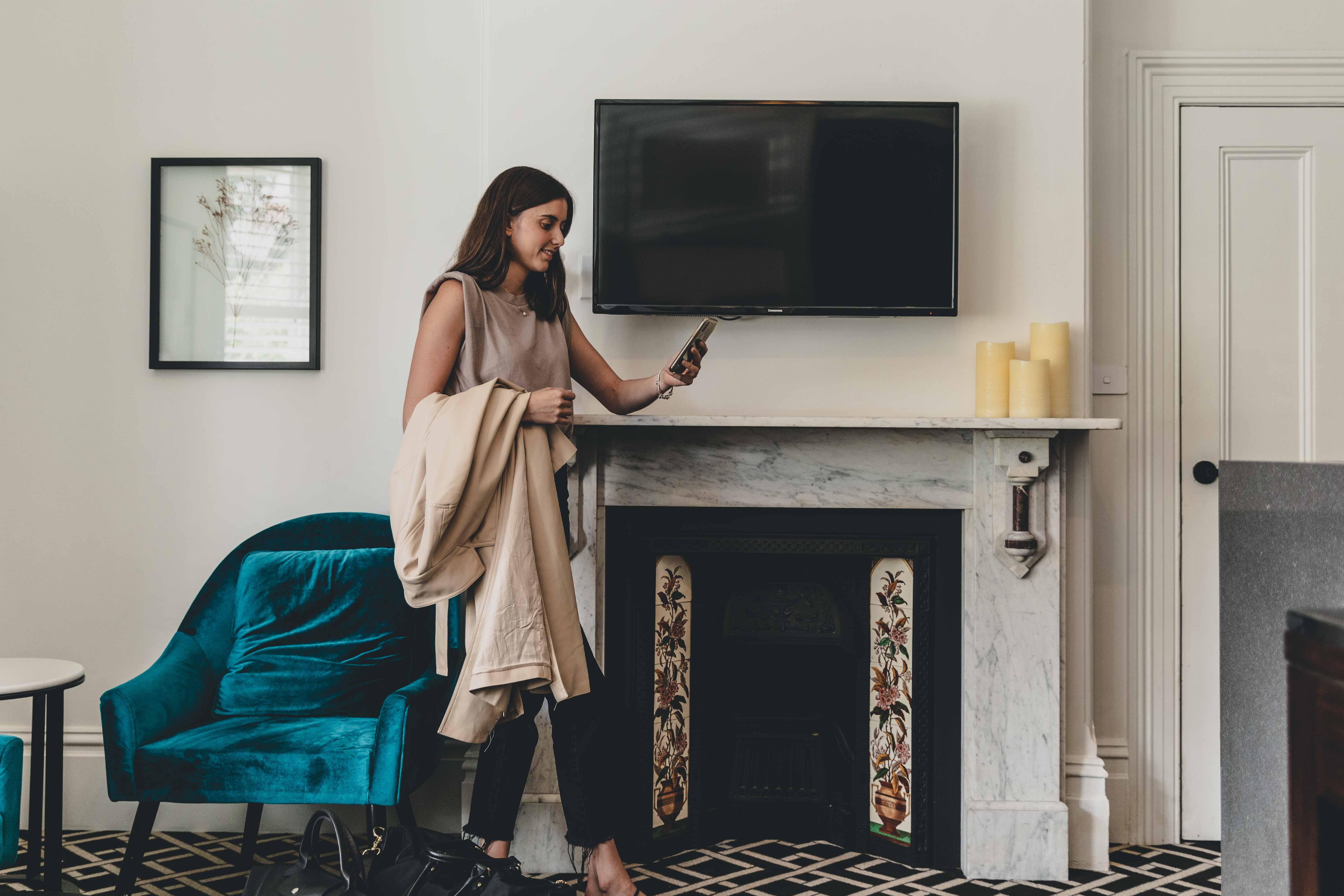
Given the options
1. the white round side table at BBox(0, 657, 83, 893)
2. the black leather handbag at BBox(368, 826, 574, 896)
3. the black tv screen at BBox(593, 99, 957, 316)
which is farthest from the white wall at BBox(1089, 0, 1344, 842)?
the white round side table at BBox(0, 657, 83, 893)

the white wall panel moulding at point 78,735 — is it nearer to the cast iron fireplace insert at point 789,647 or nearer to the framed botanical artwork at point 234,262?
the framed botanical artwork at point 234,262

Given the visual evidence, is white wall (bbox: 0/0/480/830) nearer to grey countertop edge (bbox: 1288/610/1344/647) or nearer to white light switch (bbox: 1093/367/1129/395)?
white light switch (bbox: 1093/367/1129/395)

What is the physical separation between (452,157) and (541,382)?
869 millimetres

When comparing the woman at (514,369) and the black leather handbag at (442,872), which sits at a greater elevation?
the woman at (514,369)

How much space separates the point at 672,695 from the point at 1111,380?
1.42m

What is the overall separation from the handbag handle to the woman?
1.39ft

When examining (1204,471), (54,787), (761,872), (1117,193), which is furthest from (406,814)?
(1117,193)

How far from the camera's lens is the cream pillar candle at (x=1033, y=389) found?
7.06 ft

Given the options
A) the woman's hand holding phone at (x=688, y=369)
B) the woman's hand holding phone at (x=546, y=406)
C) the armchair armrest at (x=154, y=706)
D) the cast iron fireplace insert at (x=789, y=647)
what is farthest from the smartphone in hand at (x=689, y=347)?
the armchair armrest at (x=154, y=706)

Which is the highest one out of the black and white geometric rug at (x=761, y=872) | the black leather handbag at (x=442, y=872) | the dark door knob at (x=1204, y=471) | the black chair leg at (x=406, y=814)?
the dark door knob at (x=1204, y=471)

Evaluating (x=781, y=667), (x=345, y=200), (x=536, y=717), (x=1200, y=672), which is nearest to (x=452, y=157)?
(x=345, y=200)

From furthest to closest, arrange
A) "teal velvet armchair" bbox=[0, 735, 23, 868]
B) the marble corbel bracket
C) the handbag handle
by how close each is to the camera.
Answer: the marble corbel bracket → "teal velvet armchair" bbox=[0, 735, 23, 868] → the handbag handle

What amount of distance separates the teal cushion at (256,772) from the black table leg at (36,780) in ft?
0.76

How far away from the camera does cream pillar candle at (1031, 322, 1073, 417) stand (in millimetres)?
2230
